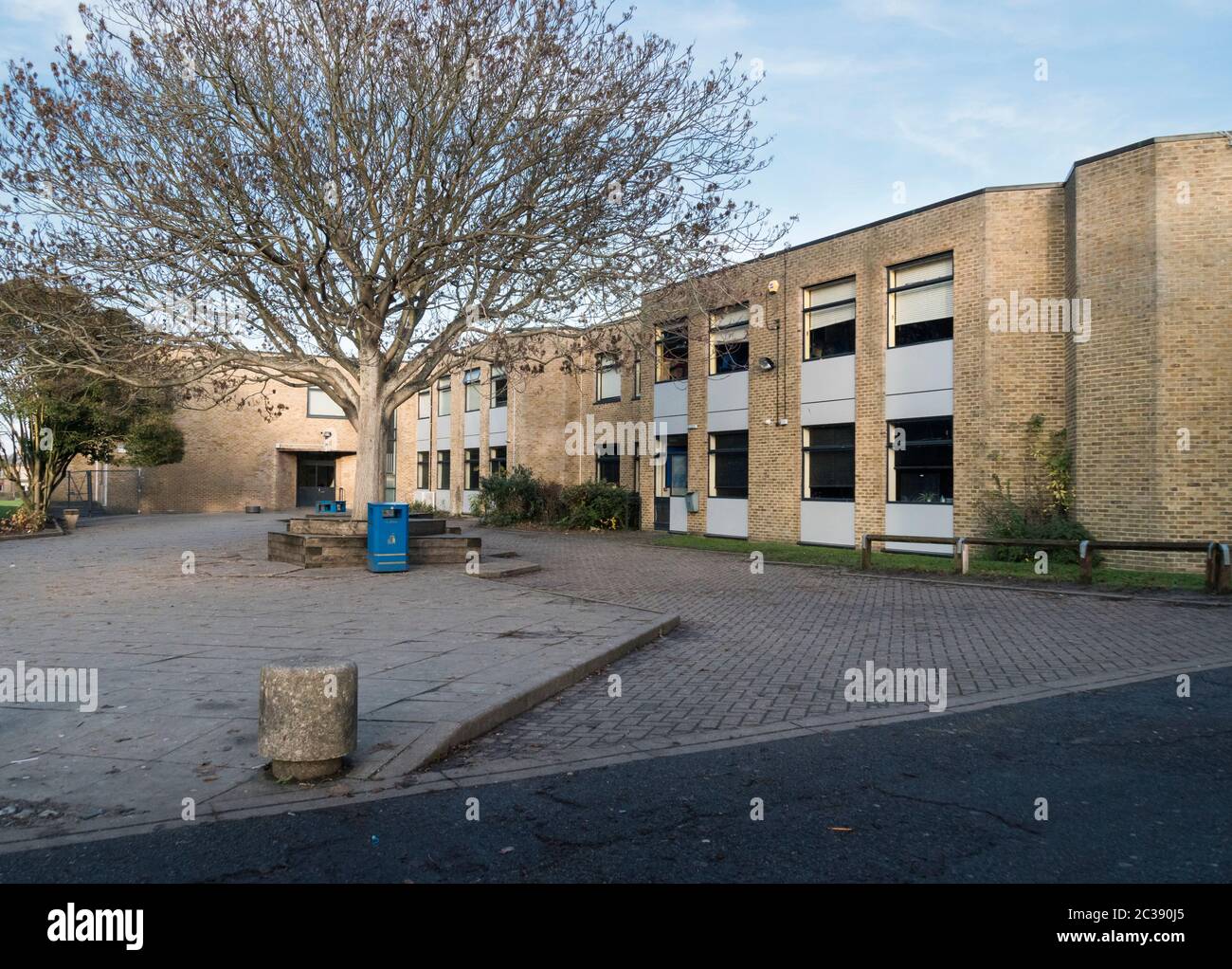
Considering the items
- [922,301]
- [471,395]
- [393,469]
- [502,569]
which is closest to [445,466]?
[471,395]

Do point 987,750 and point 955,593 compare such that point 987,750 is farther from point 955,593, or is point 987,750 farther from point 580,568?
point 580,568

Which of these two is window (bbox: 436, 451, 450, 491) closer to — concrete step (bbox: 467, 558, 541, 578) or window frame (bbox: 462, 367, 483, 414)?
window frame (bbox: 462, 367, 483, 414)

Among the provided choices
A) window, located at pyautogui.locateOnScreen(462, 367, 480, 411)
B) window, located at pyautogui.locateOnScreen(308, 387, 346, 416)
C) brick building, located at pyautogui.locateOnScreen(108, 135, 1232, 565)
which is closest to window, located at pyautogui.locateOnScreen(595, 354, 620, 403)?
brick building, located at pyautogui.locateOnScreen(108, 135, 1232, 565)

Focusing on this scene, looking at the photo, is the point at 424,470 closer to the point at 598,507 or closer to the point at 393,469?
the point at 393,469

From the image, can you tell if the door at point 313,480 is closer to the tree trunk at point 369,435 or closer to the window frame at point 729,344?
the window frame at point 729,344

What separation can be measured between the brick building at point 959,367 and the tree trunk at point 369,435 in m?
3.29

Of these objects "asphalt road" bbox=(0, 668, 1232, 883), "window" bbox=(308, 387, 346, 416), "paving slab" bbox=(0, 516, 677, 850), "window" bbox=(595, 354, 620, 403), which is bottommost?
"asphalt road" bbox=(0, 668, 1232, 883)

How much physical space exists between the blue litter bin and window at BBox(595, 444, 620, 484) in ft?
48.3

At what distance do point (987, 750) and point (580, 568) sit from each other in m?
11.3

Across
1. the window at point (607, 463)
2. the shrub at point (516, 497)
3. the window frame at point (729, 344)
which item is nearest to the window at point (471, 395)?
the shrub at point (516, 497)

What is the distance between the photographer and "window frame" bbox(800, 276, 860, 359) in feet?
67.0

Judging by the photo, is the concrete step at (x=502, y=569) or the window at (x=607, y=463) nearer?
the concrete step at (x=502, y=569)

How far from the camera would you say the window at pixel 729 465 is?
76.7 feet

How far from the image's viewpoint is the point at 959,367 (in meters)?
17.9
